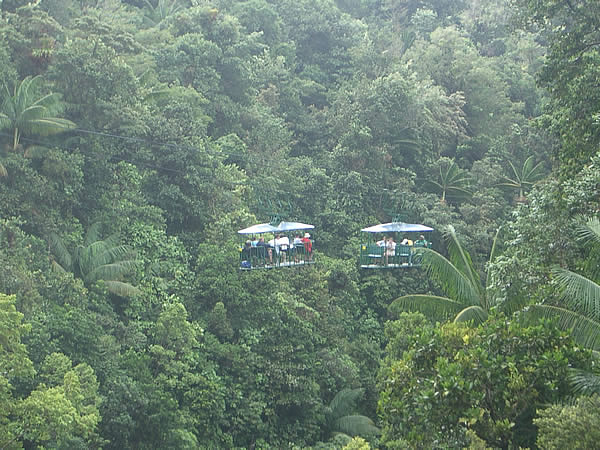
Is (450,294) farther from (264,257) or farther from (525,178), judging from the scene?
(525,178)

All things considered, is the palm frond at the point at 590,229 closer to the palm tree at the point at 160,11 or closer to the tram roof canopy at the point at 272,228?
the tram roof canopy at the point at 272,228

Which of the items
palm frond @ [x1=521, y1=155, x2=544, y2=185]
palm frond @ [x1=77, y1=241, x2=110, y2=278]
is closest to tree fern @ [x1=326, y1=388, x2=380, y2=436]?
palm frond @ [x1=77, y1=241, x2=110, y2=278]

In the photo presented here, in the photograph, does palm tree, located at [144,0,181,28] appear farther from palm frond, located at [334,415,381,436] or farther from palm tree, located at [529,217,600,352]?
palm tree, located at [529,217,600,352]

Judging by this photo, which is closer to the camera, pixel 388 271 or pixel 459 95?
pixel 388 271

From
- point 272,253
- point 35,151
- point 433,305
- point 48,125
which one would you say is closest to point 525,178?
point 272,253

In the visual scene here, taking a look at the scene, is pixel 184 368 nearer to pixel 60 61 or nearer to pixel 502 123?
pixel 60 61

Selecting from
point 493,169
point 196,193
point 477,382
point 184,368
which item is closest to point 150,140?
point 196,193
